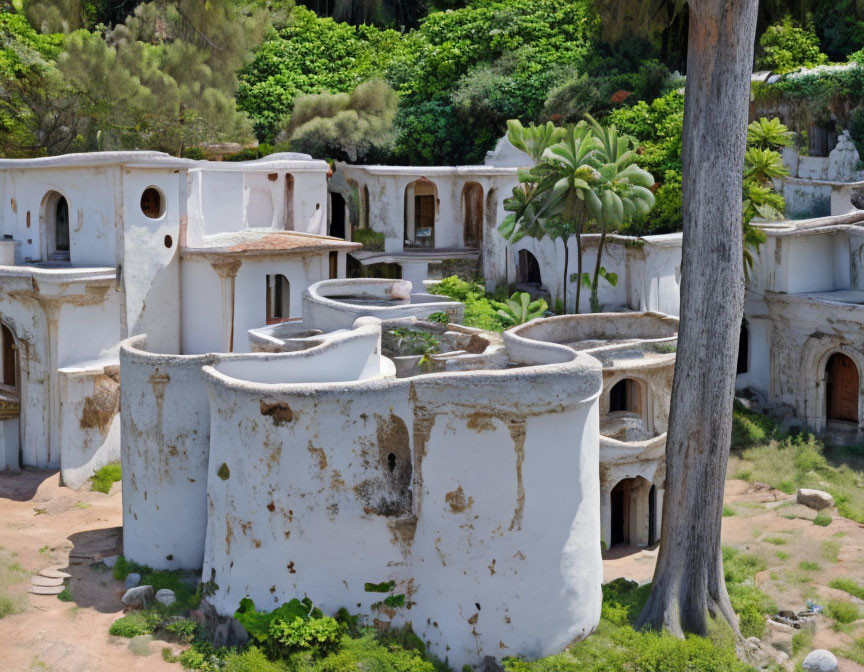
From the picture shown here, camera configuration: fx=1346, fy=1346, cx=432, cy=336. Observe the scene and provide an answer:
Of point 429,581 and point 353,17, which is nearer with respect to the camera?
point 429,581

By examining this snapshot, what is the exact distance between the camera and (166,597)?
2131 cm

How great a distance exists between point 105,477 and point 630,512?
1092cm

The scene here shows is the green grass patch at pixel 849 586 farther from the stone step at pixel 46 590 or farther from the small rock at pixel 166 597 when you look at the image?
the stone step at pixel 46 590

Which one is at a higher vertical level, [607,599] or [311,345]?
[311,345]

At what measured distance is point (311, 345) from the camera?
914 inches

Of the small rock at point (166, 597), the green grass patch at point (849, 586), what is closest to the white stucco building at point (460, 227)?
the green grass patch at point (849, 586)

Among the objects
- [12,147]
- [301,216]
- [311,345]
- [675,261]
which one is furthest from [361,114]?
[311,345]

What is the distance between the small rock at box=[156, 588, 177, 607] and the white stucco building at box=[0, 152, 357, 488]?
289 inches

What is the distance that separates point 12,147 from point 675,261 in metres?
18.4

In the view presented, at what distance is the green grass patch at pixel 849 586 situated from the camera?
22344 millimetres

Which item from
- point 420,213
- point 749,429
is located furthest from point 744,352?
point 420,213

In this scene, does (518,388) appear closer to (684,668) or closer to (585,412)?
(585,412)

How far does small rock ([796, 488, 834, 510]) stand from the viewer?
26297 mm

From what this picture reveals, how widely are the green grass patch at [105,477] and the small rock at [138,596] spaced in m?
6.47
